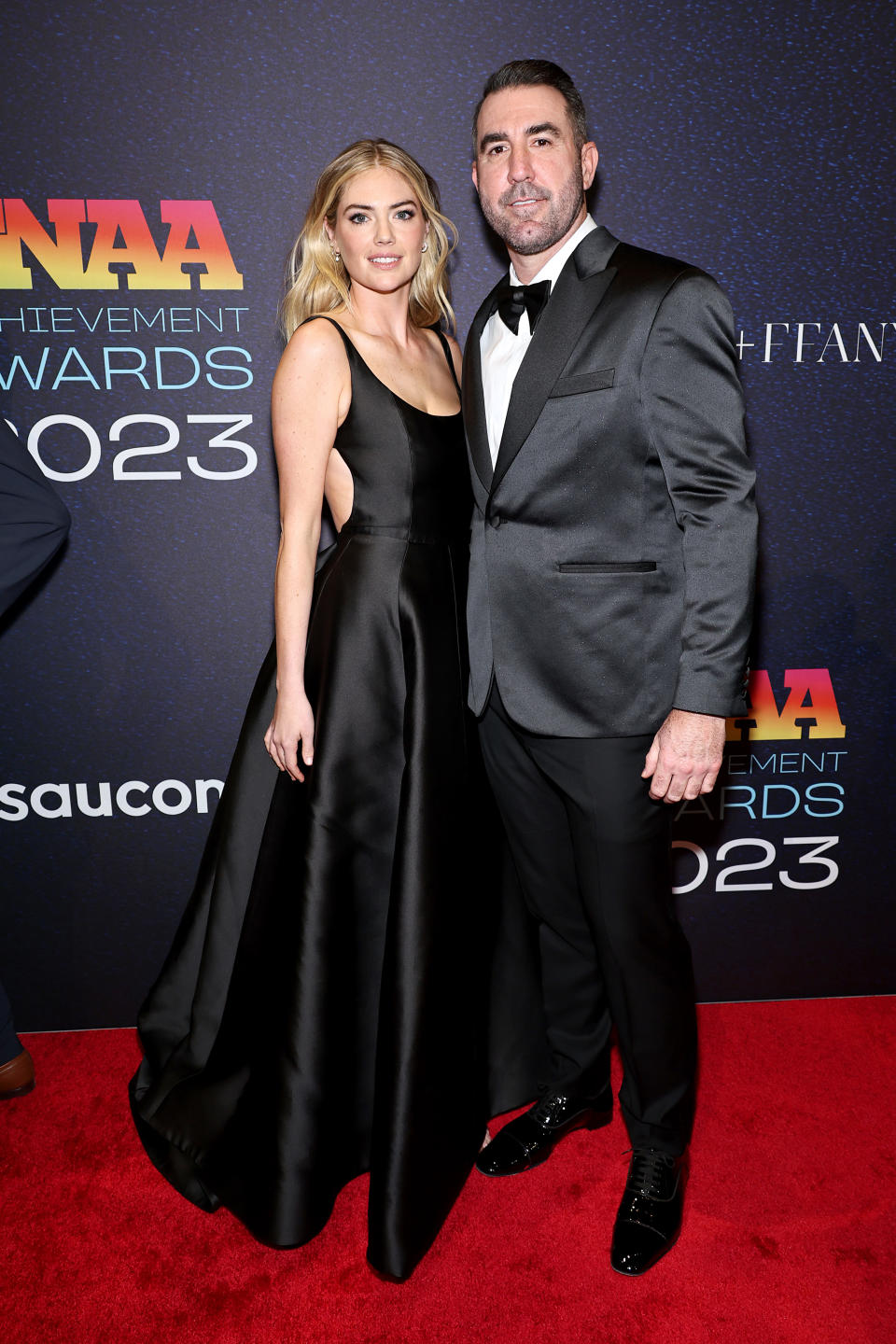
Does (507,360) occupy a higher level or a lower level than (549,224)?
lower

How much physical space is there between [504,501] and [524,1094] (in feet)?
4.24

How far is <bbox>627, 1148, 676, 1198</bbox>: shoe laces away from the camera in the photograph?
187cm

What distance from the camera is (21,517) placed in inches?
81.4

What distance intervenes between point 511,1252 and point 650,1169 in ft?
0.97

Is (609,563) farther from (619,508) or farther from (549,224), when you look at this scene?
(549,224)

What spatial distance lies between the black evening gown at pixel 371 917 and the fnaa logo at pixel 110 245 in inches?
24.6

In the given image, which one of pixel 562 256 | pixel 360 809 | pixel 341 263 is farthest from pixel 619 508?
pixel 341 263

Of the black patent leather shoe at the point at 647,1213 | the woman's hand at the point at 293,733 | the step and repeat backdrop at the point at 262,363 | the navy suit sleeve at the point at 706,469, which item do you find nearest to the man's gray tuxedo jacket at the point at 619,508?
the navy suit sleeve at the point at 706,469

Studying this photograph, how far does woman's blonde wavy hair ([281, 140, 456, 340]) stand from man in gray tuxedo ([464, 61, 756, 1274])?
0.68 ft

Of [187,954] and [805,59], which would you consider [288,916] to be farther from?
[805,59]

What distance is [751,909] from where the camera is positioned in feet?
8.77

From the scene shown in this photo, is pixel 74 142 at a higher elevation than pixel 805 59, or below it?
below

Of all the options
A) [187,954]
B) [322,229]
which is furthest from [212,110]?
[187,954]

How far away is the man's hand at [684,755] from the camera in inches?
64.4
